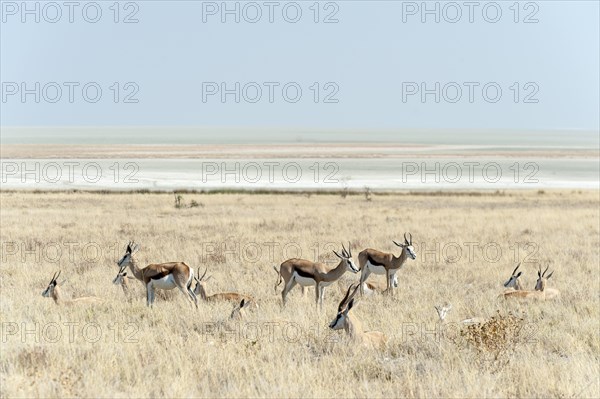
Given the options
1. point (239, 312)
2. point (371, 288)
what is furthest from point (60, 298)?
point (371, 288)

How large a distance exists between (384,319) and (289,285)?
87.8 inches

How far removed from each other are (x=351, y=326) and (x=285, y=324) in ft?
5.59

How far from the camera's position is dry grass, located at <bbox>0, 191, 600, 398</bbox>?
7859 millimetres

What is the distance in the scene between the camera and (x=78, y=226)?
25906mm

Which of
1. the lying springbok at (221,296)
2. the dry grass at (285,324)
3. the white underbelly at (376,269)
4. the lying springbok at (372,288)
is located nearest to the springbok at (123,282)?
the dry grass at (285,324)

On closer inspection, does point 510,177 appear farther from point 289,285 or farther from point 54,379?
point 54,379

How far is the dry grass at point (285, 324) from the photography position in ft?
25.8

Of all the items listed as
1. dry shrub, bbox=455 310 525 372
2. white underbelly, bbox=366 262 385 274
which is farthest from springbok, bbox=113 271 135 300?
dry shrub, bbox=455 310 525 372

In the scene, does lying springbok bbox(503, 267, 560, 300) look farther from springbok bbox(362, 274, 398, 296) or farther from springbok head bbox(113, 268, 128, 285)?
springbok head bbox(113, 268, 128, 285)

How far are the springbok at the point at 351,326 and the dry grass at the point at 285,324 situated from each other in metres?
0.16

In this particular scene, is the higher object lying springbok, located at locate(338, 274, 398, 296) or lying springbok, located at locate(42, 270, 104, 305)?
lying springbok, located at locate(42, 270, 104, 305)

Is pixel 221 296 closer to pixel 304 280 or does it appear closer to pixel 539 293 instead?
pixel 304 280

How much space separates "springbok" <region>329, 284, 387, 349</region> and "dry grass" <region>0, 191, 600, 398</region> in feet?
0.52

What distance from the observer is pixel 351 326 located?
9414 millimetres
